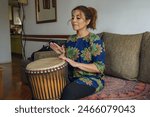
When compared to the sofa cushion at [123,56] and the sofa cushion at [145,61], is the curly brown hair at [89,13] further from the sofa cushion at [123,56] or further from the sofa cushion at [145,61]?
the sofa cushion at [145,61]

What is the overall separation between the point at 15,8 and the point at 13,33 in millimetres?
1083

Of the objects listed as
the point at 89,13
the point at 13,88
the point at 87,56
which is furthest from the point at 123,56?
the point at 13,88

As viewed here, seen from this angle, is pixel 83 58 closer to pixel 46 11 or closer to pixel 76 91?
pixel 76 91

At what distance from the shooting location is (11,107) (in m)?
1.65

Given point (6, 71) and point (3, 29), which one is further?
point (3, 29)

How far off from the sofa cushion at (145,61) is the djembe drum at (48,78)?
0.78 metres

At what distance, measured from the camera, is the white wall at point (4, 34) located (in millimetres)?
6768

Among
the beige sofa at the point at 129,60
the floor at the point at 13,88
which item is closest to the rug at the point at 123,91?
the beige sofa at the point at 129,60

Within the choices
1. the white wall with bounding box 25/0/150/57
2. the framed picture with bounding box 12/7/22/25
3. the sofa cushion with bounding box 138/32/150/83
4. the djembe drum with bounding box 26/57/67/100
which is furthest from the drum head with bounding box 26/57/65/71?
the framed picture with bounding box 12/7/22/25

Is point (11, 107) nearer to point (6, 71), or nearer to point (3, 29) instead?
point (6, 71)

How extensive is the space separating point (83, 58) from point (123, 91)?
1.54ft

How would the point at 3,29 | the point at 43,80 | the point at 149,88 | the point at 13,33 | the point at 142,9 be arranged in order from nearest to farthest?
the point at 43,80 → the point at 149,88 → the point at 142,9 → the point at 3,29 → the point at 13,33

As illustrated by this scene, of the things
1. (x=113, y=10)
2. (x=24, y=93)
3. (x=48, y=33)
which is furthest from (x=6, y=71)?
(x=113, y=10)

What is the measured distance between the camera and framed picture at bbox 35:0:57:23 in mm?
4374
